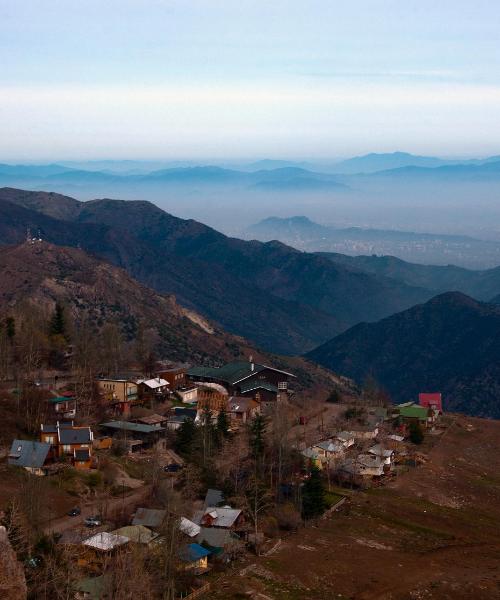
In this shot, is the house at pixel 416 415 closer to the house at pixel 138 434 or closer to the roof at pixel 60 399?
the house at pixel 138 434

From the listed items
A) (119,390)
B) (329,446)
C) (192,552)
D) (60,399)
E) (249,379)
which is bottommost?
(329,446)

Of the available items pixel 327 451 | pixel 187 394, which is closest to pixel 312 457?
pixel 327 451

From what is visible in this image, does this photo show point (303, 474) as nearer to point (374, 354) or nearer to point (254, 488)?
point (254, 488)

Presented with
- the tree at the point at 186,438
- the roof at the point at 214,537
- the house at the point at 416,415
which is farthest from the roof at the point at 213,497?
the house at the point at 416,415

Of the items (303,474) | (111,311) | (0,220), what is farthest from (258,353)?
A: (0,220)

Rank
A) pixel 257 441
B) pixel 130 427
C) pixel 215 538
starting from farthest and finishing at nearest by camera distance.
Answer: pixel 130 427 → pixel 257 441 → pixel 215 538

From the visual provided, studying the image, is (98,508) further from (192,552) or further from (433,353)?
(433,353)

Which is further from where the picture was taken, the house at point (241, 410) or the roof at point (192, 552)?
the house at point (241, 410)

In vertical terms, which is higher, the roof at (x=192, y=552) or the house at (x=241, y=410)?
the roof at (x=192, y=552)
